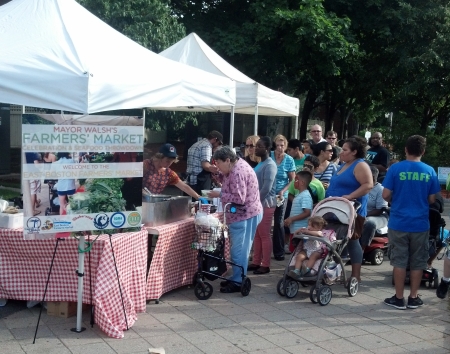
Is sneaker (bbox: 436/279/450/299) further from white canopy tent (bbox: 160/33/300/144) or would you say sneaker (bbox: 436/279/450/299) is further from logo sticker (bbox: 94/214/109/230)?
white canopy tent (bbox: 160/33/300/144)

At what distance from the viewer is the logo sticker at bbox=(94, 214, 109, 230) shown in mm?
5051

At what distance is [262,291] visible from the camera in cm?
690

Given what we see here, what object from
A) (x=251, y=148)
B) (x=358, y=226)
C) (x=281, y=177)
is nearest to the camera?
(x=358, y=226)

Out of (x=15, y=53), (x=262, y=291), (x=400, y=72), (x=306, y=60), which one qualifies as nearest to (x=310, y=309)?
(x=262, y=291)

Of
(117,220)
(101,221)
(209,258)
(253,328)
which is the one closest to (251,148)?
(209,258)

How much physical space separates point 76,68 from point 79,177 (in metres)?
1.10

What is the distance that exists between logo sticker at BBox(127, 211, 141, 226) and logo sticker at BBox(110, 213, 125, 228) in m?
0.06

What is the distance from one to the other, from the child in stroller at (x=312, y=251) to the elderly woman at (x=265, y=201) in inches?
39.6

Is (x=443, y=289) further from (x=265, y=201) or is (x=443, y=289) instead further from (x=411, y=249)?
(x=265, y=201)

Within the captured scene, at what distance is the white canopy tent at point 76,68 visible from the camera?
5.34 m

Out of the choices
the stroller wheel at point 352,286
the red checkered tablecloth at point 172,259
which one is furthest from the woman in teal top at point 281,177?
the red checkered tablecloth at point 172,259

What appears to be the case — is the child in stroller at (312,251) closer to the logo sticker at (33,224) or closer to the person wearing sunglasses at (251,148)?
the person wearing sunglasses at (251,148)

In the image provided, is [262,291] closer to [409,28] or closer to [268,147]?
[268,147]

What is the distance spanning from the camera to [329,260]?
21.6 feet
